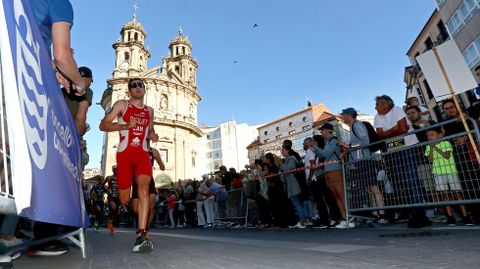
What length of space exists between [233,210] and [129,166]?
701cm

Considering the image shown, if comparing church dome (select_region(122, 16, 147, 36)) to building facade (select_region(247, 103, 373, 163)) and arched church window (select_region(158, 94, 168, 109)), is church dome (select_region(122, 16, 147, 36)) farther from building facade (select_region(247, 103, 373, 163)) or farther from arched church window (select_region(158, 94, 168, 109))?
building facade (select_region(247, 103, 373, 163))

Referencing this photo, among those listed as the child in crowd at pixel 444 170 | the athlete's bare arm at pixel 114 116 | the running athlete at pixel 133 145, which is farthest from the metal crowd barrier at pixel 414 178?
the athlete's bare arm at pixel 114 116

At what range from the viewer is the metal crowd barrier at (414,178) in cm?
458

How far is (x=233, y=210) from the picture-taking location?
10.7 m

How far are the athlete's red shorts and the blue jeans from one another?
14.4 ft

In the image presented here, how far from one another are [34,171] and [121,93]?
1843 inches

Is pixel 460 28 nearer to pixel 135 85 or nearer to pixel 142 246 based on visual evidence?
pixel 135 85

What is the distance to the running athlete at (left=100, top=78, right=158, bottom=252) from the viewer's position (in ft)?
13.3

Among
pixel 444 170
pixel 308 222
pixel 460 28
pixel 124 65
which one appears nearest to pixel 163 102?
pixel 124 65

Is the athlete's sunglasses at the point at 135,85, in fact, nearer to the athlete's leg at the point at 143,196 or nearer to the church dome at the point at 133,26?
the athlete's leg at the point at 143,196

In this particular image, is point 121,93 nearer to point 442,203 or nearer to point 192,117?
Answer: point 192,117

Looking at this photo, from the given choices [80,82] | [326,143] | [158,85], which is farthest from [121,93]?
[80,82]

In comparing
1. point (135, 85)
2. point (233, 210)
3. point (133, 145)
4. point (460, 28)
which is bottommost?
point (233, 210)

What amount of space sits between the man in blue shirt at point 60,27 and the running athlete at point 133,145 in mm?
1776
